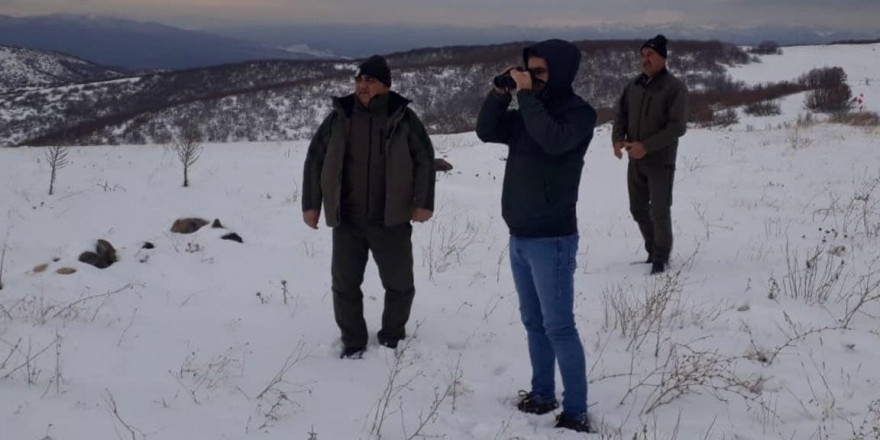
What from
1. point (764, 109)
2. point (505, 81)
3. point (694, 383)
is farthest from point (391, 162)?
point (764, 109)

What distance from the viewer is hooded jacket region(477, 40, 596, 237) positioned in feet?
9.87

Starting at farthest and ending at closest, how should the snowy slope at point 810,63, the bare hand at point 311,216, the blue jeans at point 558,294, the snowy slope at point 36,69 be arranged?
the snowy slope at point 36,69 < the snowy slope at point 810,63 < the bare hand at point 311,216 < the blue jeans at point 558,294

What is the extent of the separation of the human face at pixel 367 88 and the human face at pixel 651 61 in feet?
9.50

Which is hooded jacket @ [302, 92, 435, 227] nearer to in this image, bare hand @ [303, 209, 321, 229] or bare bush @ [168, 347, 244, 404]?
bare hand @ [303, 209, 321, 229]

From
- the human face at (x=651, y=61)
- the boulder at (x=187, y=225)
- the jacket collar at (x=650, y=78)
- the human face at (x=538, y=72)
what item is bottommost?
the boulder at (x=187, y=225)

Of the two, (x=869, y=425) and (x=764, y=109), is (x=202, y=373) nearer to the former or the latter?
(x=869, y=425)

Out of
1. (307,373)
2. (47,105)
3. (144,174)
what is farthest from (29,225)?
(47,105)

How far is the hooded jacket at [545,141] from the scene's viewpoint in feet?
9.87

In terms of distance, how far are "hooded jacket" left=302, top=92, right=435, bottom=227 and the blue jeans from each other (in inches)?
39.2

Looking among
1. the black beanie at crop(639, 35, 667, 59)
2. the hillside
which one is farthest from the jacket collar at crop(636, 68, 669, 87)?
the hillside

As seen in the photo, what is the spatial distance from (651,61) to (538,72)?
122 inches

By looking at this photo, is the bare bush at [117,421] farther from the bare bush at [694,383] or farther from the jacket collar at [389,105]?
the bare bush at [694,383]

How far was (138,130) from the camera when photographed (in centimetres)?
6656

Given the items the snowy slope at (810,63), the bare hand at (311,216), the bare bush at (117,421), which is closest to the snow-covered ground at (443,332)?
the bare bush at (117,421)
